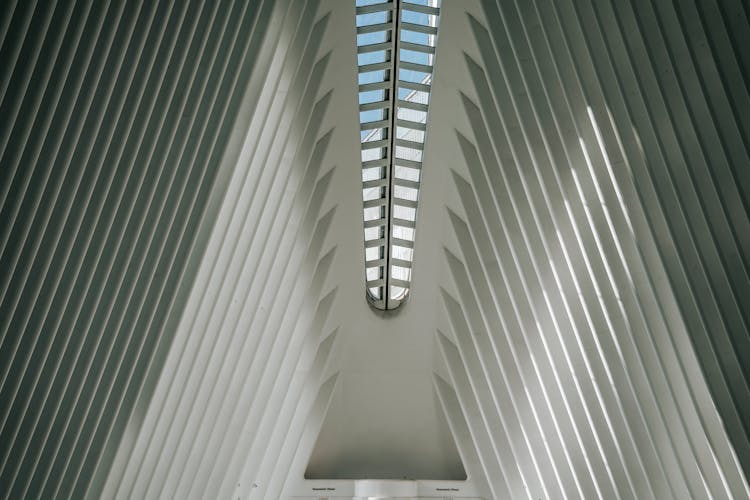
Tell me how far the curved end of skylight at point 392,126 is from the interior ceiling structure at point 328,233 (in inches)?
14.1

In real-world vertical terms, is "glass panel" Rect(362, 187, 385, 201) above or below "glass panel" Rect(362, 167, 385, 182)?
below

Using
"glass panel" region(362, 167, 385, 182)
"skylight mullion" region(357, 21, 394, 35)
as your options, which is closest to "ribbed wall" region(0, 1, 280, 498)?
"skylight mullion" region(357, 21, 394, 35)

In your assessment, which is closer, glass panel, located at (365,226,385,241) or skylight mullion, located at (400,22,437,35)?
skylight mullion, located at (400,22,437,35)

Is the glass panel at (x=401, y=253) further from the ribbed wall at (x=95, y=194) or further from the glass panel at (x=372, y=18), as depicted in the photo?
the ribbed wall at (x=95, y=194)

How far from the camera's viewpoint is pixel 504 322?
1346 cm

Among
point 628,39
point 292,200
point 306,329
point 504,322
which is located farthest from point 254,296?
point 628,39

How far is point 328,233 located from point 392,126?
2.47 meters

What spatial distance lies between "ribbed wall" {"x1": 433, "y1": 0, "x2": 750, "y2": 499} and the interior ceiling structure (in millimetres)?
33

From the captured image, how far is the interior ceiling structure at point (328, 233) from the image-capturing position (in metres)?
7.89

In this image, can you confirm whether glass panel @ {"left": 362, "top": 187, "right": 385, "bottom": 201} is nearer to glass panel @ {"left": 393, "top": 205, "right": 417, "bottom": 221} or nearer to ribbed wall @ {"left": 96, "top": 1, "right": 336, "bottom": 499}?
glass panel @ {"left": 393, "top": 205, "right": 417, "bottom": 221}

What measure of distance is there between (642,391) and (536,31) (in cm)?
502

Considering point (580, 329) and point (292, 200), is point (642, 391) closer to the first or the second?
point (580, 329)

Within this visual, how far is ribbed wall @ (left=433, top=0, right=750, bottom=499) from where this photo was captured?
28.0 ft

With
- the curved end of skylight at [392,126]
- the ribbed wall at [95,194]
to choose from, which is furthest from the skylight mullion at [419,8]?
the ribbed wall at [95,194]
